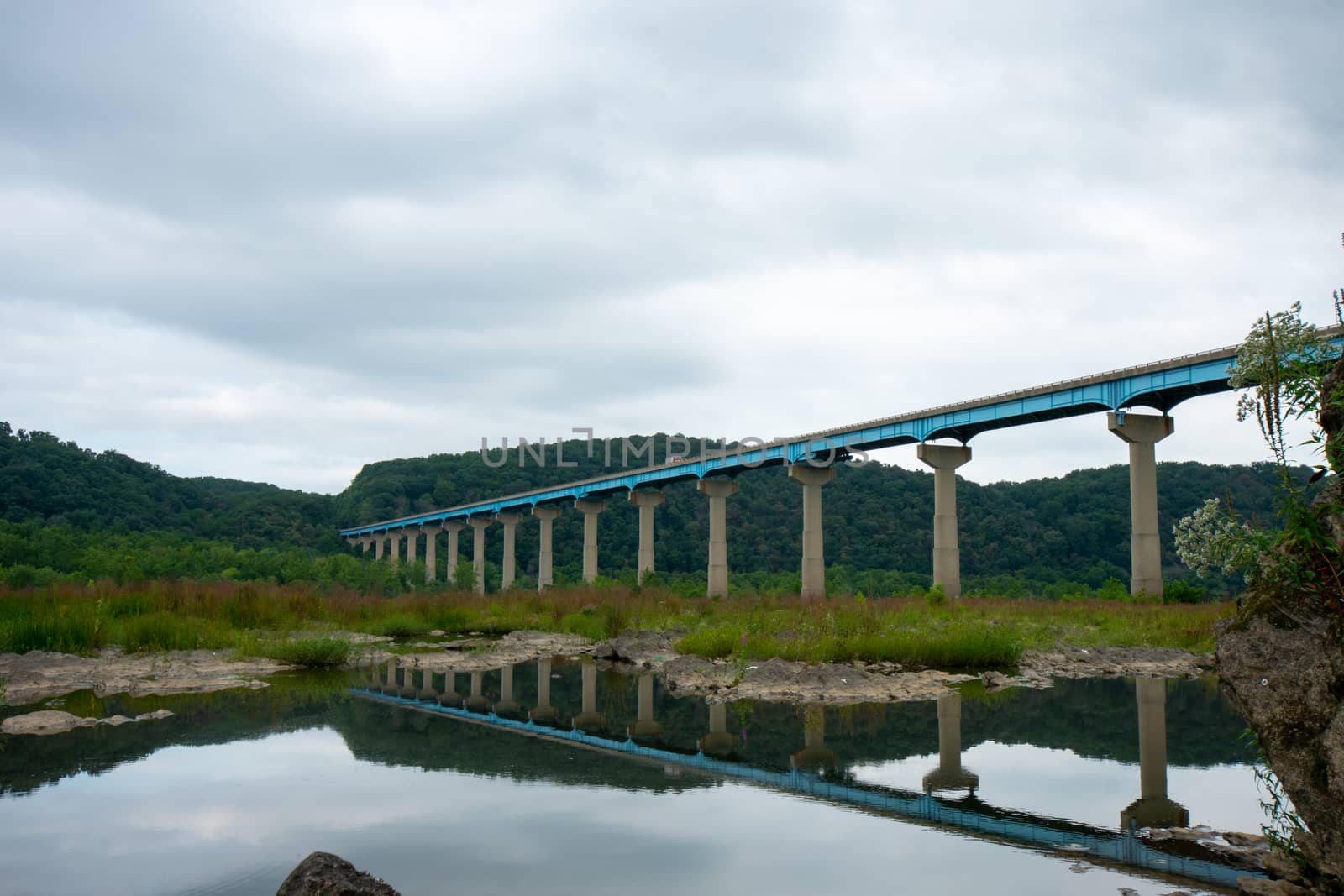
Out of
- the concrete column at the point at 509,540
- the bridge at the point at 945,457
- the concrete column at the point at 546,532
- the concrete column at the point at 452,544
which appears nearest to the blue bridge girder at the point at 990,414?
the bridge at the point at 945,457

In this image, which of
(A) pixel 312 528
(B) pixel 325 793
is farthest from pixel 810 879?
(A) pixel 312 528

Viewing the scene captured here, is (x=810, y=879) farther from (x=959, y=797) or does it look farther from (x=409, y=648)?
(x=409, y=648)

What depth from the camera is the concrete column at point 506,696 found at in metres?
14.3

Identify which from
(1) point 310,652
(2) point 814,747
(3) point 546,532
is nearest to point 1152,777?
(2) point 814,747

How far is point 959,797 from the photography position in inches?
351

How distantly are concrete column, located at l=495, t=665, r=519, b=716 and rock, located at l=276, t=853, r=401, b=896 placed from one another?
342 inches

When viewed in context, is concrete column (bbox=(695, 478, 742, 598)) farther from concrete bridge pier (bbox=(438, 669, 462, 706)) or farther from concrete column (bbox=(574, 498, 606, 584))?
concrete bridge pier (bbox=(438, 669, 462, 706))

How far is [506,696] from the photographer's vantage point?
628 inches

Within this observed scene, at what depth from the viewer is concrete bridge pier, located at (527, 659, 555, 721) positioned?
1373cm

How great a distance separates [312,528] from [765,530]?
65.3 meters

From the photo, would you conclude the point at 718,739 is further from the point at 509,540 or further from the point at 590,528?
the point at 509,540

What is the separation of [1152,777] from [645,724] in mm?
6525

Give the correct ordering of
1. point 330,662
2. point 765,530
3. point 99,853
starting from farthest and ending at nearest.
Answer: point 765,530 < point 330,662 < point 99,853

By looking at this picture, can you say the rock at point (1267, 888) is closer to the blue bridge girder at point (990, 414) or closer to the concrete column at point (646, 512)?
the blue bridge girder at point (990, 414)
